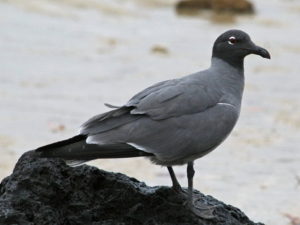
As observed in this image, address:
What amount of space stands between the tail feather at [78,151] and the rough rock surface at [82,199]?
0.17 metres

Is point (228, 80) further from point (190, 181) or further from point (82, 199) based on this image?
point (82, 199)

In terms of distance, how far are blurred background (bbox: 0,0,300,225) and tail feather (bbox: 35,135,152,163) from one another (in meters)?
3.04

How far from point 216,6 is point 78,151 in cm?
1113

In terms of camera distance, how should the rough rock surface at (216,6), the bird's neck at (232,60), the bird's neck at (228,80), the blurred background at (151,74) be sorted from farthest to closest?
the rough rock surface at (216,6) < the blurred background at (151,74) < the bird's neck at (232,60) < the bird's neck at (228,80)

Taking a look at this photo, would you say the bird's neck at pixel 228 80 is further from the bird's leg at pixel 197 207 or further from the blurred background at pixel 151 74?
the blurred background at pixel 151 74

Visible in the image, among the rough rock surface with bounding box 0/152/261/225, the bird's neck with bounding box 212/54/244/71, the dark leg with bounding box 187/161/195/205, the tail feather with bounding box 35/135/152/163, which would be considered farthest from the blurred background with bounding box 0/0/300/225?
the tail feather with bounding box 35/135/152/163

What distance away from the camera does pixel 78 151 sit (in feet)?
15.6

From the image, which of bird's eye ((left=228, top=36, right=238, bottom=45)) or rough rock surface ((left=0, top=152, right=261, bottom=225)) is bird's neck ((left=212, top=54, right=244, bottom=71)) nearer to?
bird's eye ((left=228, top=36, right=238, bottom=45))

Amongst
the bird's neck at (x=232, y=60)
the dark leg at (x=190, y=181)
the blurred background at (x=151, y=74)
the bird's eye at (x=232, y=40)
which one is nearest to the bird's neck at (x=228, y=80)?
the bird's neck at (x=232, y=60)

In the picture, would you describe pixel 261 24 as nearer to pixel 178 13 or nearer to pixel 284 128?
pixel 178 13

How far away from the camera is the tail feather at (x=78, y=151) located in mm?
4746

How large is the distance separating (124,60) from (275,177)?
431cm

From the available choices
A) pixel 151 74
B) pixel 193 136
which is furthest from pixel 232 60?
pixel 151 74

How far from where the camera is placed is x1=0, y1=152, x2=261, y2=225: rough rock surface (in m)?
4.75
